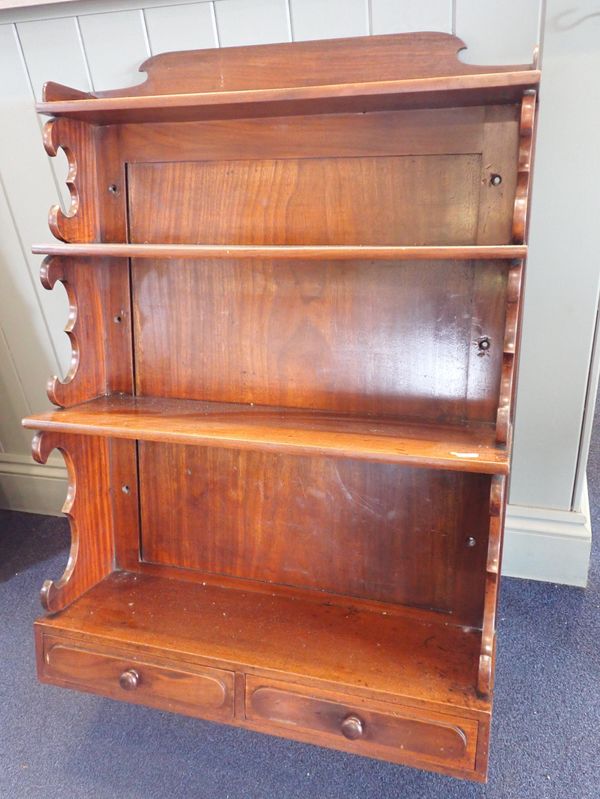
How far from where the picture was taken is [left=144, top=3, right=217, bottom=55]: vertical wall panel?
56.4 inches

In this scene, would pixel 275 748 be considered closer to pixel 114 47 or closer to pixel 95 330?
pixel 95 330

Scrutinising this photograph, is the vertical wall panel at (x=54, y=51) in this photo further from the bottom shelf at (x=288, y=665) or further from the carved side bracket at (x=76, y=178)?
the bottom shelf at (x=288, y=665)

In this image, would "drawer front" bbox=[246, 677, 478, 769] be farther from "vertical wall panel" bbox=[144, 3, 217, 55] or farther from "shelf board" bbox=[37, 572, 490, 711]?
"vertical wall panel" bbox=[144, 3, 217, 55]

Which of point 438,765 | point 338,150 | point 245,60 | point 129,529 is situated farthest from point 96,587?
point 245,60

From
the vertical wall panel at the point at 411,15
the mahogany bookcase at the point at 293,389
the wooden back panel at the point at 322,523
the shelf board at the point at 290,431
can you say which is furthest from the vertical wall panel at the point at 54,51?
the wooden back panel at the point at 322,523

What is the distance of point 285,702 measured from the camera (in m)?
1.16

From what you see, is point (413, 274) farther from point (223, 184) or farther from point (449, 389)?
point (223, 184)

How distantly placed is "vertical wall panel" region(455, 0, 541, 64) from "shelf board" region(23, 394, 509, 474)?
0.81 m

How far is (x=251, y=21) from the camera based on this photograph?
1418 mm

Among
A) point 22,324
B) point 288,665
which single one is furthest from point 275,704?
point 22,324

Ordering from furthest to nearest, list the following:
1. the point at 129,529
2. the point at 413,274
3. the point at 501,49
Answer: the point at 129,529 → the point at 501,49 → the point at 413,274

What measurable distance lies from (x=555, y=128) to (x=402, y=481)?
34.2 inches

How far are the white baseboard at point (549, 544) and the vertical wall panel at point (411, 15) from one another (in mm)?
1233

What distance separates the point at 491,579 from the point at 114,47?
1474 mm
